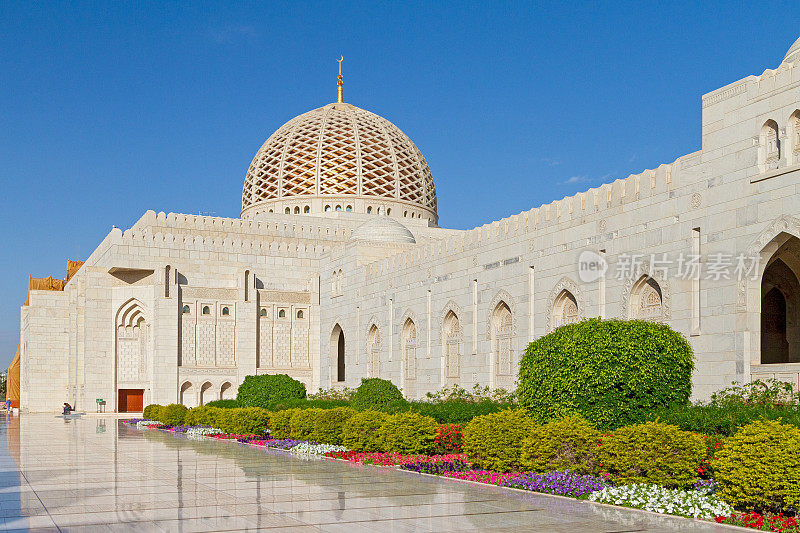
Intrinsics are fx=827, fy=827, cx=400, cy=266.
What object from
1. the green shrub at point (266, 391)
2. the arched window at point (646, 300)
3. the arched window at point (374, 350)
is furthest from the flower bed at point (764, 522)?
the arched window at point (374, 350)

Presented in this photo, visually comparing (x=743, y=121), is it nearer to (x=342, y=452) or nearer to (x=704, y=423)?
(x=704, y=423)

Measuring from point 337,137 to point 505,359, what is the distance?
22.5 meters

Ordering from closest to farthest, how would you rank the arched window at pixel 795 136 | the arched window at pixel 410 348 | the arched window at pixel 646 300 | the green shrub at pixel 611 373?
the green shrub at pixel 611 373
the arched window at pixel 795 136
the arched window at pixel 646 300
the arched window at pixel 410 348

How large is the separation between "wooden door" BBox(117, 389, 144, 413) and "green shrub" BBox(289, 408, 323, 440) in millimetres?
19022

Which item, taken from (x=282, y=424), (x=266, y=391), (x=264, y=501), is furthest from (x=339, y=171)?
(x=264, y=501)

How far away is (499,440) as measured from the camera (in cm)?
1104

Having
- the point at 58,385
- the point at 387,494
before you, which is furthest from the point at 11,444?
the point at 58,385

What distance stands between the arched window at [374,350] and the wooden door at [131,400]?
10105 mm

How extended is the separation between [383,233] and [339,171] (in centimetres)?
906

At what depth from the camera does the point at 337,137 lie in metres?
A: 42.1

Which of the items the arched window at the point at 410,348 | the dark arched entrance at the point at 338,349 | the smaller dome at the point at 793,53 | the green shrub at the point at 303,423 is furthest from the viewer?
the dark arched entrance at the point at 338,349

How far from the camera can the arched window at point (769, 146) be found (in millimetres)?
14930

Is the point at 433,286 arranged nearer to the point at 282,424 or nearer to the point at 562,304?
the point at 562,304

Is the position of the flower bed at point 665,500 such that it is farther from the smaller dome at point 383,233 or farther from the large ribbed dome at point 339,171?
the large ribbed dome at point 339,171
